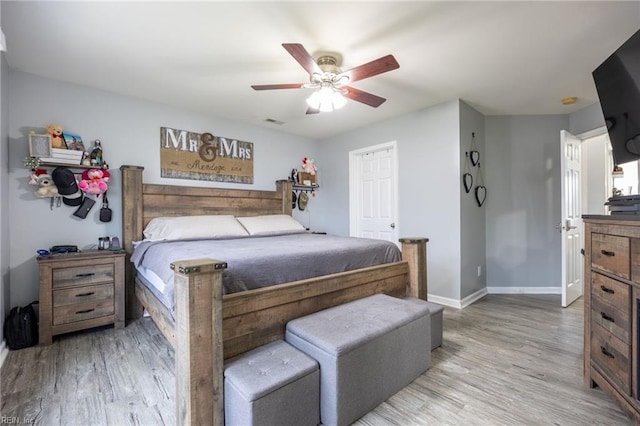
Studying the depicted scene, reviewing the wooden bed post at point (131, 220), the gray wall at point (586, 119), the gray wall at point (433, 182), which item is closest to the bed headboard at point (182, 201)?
the wooden bed post at point (131, 220)

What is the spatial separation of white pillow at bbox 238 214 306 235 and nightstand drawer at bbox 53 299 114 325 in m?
1.52

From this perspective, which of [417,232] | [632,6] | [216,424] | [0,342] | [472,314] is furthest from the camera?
[417,232]

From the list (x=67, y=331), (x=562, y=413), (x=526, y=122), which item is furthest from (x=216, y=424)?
(x=526, y=122)

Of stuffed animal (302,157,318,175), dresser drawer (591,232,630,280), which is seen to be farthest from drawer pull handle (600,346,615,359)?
stuffed animal (302,157,318,175)

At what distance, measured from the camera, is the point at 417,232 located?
12.3 ft

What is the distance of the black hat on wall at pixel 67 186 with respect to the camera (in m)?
2.71

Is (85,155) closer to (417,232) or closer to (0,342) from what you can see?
(0,342)

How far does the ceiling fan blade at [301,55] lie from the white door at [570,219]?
3.10 metres

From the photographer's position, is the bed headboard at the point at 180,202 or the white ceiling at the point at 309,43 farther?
the bed headboard at the point at 180,202

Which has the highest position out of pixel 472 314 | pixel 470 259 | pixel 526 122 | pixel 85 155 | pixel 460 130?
pixel 526 122

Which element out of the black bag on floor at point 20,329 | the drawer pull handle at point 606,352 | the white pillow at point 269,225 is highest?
the white pillow at point 269,225

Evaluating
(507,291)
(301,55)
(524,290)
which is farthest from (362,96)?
(524,290)

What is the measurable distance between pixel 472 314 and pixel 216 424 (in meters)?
2.77

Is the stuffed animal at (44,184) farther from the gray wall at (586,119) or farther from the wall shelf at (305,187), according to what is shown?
the gray wall at (586,119)
